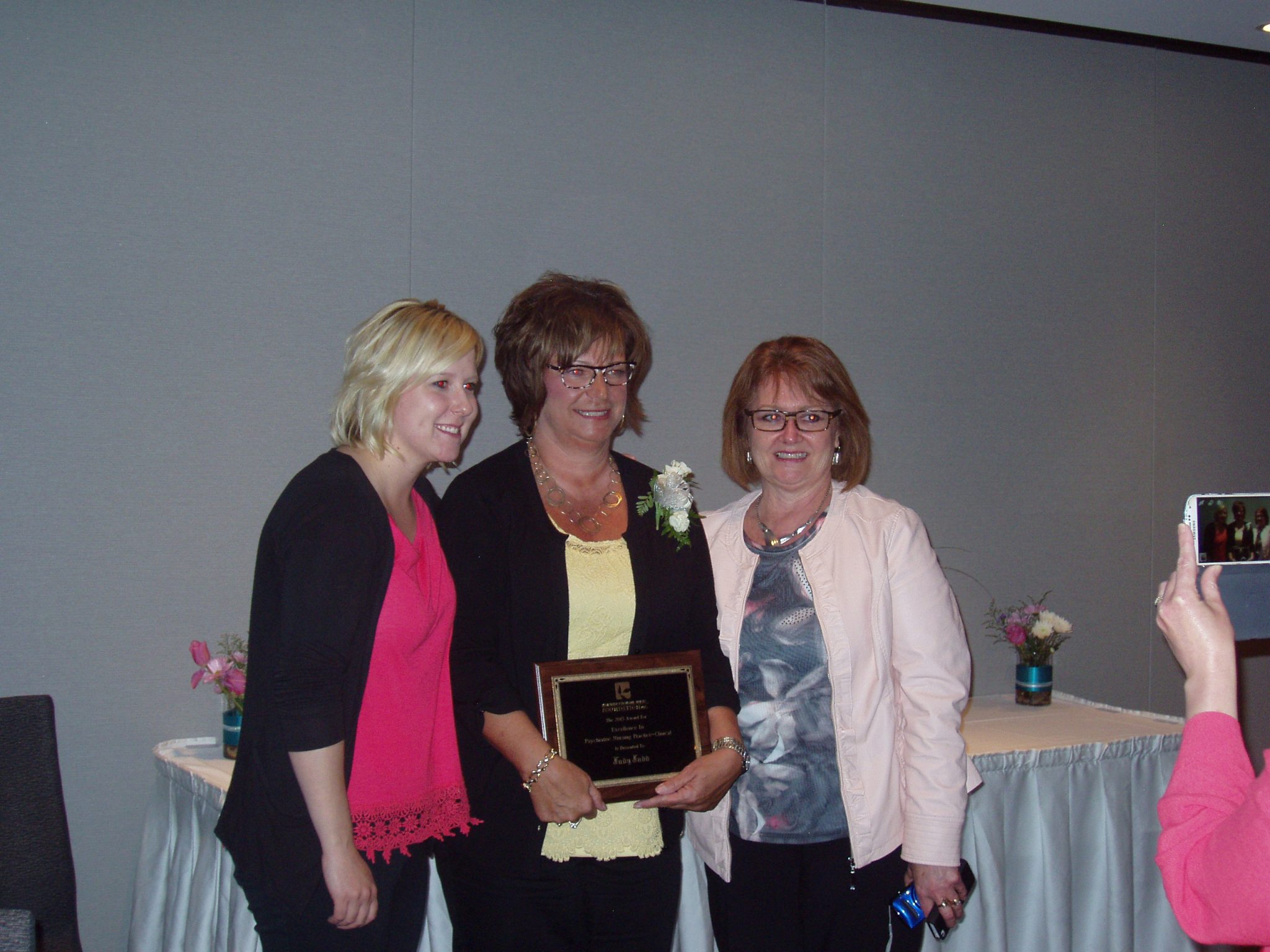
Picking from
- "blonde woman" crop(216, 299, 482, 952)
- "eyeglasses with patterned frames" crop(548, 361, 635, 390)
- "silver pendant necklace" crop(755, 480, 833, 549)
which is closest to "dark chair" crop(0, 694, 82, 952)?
"blonde woman" crop(216, 299, 482, 952)

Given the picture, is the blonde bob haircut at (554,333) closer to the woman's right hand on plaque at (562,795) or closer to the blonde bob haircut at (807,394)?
the blonde bob haircut at (807,394)

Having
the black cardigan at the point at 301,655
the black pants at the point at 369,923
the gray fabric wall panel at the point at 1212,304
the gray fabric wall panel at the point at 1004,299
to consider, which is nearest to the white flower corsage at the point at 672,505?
the black cardigan at the point at 301,655

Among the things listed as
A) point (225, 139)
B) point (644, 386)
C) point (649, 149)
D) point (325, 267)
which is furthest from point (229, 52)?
point (644, 386)

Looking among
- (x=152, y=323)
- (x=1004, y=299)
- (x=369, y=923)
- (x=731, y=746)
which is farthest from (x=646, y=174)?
(x=369, y=923)

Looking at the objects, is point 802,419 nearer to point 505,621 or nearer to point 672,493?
point 672,493

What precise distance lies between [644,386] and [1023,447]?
1.62 meters

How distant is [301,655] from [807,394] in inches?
47.5

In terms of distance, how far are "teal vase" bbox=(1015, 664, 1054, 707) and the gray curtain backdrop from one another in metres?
0.20

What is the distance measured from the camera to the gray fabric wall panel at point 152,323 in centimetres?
293

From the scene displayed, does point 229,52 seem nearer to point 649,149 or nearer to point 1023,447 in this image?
point 649,149

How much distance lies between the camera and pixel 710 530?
2.43 metres

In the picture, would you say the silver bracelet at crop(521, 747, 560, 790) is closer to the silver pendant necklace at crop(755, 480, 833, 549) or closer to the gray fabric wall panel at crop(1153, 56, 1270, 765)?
the silver pendant necklace at crop(755, 480, 833, 549)

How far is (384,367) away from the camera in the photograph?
189 cm

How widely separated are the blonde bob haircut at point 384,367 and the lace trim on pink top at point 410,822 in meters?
0.64
